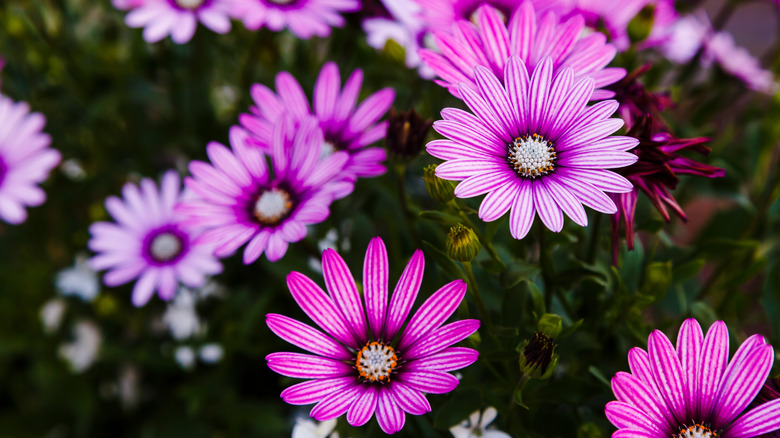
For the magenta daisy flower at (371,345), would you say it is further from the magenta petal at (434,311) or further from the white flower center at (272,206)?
the white flower center at (272,206)

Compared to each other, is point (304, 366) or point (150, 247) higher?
point (150, 247)

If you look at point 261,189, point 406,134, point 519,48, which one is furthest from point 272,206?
point 519,48

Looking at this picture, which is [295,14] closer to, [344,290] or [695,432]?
[344,290]

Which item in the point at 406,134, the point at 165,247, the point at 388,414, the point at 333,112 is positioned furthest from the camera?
the point at 165,247

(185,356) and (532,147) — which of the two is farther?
(185,356)

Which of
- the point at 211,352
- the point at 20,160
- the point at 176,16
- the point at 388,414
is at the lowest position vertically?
the point at 388,414

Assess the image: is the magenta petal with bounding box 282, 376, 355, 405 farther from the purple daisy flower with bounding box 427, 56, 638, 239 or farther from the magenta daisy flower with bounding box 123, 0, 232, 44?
the magenta daisy flower with bounding box 123, 0, 232, 44

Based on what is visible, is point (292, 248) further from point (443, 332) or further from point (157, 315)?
point (157, 315)
